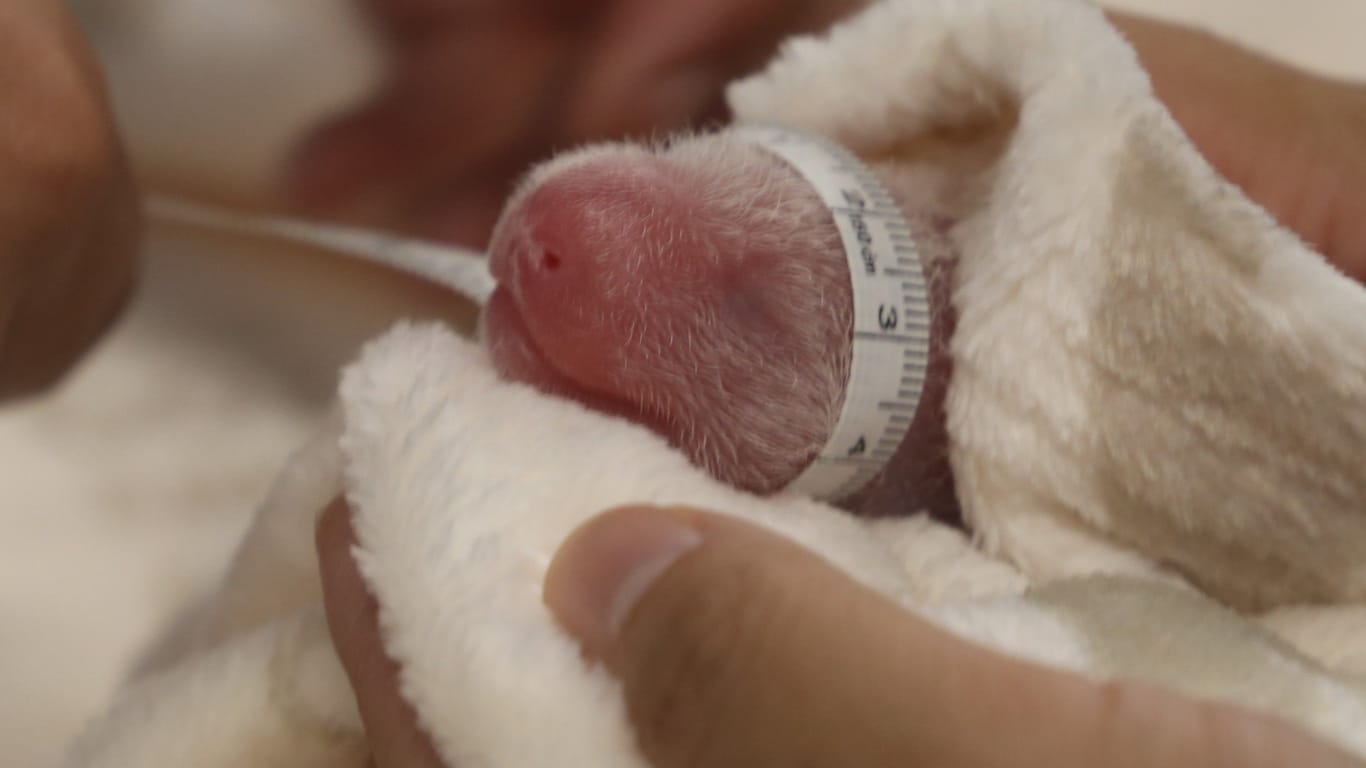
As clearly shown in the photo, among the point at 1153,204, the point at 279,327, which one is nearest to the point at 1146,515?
the point at 1153,204

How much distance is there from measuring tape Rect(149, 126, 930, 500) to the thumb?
0.14 meters

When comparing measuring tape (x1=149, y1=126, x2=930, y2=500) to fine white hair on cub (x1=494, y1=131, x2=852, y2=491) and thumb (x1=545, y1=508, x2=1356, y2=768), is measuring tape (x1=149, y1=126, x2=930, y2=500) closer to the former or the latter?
fine white hair on cub (x1=494, y1=131, x2=852, y2=491)

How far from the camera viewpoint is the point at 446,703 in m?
0.33

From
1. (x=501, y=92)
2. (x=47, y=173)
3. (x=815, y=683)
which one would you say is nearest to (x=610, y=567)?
(x=815, y=683)

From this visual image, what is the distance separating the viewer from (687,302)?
0.43 m

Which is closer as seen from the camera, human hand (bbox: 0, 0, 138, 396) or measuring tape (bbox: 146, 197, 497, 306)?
human hand (bbox: 0, 0, 138, 396)

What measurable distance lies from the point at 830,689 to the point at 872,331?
0.19m

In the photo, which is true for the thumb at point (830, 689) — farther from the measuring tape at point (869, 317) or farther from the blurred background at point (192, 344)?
the blurred background at point (192, 344)

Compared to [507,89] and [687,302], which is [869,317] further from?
[507,89]

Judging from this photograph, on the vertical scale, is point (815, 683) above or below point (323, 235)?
above

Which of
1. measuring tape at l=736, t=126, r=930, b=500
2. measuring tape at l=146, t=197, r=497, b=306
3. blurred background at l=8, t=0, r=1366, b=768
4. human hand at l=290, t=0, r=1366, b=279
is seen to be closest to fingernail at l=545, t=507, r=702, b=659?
measuring tape at l=736, t=126, r=930, b=500

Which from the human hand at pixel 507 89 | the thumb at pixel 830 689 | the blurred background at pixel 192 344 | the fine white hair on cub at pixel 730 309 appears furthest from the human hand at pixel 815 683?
the blurred background at pixel 192 344

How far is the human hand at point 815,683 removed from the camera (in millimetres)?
282

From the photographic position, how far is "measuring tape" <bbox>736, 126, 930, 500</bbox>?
45 cm
